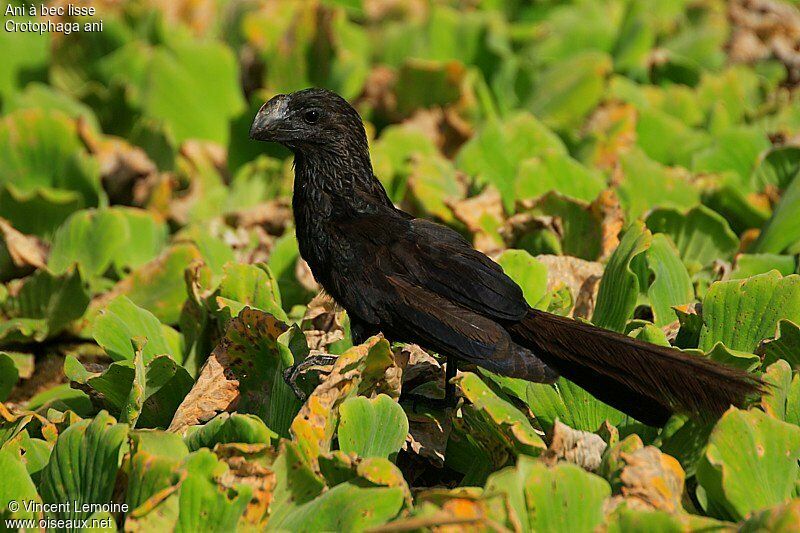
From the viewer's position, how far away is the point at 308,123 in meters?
3.68

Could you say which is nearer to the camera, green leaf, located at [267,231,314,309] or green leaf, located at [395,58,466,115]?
green leaf, located at [267,231,314,309]

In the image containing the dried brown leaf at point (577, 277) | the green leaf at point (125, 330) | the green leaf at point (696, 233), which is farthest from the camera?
the green leaf at point (696, 233)

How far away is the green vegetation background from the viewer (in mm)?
2607

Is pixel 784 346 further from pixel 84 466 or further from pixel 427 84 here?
pixel 427 84

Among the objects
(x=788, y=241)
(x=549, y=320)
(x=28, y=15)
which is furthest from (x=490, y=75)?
(x=549, y=320)

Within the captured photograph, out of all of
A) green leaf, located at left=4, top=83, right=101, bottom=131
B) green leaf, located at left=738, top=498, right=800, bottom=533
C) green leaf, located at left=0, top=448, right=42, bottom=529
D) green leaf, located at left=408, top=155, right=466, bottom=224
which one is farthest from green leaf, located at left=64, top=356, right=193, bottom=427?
green leaf, located at left=4, top=83, right=101, bottom=131

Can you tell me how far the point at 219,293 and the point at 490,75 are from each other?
301cm

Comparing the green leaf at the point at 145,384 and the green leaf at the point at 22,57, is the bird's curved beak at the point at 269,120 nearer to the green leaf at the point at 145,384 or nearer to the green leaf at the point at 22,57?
the green leaf at the point at 145,384

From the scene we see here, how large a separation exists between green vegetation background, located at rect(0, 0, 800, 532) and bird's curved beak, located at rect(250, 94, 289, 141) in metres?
0.54

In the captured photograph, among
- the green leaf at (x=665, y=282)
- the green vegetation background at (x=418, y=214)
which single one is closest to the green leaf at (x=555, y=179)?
the green vegetation background at (x=418, y=214)

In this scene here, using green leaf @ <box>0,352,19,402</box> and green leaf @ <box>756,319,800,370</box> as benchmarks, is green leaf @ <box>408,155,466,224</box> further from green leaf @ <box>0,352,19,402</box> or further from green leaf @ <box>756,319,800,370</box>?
green leaf @ <box>0,352,19,402</box>

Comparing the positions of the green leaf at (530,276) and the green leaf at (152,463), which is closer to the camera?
the green leaf at (152,463)

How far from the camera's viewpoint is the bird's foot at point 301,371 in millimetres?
3129

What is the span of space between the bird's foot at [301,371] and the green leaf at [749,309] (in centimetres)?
118
